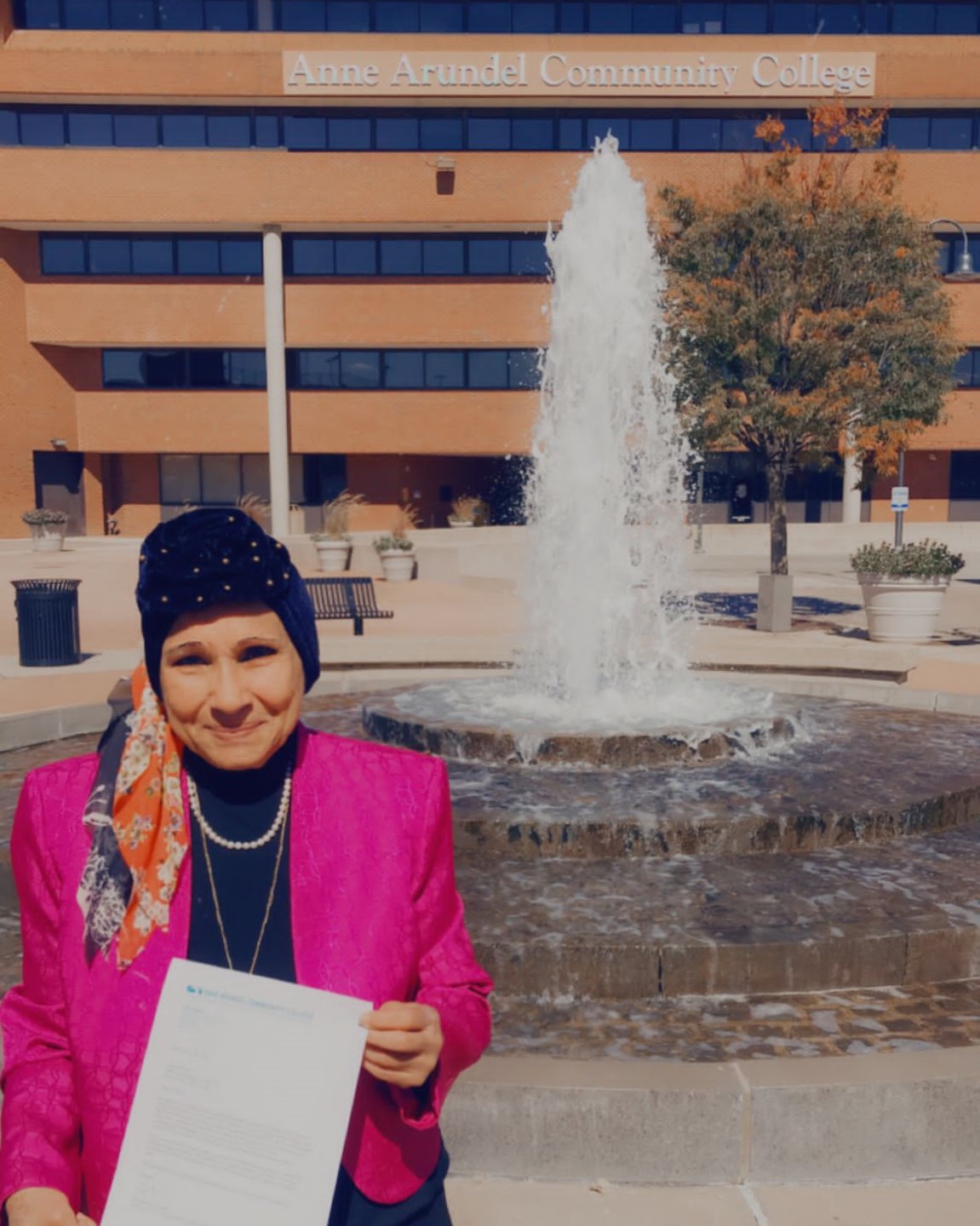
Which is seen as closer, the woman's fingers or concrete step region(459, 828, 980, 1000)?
the woman's fingers

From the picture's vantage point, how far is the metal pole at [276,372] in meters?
36.2

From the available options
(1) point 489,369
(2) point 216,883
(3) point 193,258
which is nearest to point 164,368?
(3) point 193,258

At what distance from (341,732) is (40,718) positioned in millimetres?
2579

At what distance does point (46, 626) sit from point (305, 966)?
11648 millimetres

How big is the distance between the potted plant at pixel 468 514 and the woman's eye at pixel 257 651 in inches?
1261

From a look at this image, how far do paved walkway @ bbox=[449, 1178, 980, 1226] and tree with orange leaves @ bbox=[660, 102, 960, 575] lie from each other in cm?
1479

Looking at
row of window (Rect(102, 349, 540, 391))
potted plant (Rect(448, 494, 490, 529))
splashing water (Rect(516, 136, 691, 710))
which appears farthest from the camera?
row of window (Rect(102, 349, 540, 391))

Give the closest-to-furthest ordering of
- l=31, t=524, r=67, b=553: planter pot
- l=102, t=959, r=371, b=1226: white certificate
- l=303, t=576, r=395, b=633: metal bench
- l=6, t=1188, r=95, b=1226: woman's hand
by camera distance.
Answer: l=102, t=959, r=371, b=1226: white certificate → l=6, t=1188, r=95, b=1226: woman's hand → l=303, t=576, r=395, b=633: metal bench → l=31, t=524, r=67, b=553: planter pot

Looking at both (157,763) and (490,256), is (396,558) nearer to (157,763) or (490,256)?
(490,256)

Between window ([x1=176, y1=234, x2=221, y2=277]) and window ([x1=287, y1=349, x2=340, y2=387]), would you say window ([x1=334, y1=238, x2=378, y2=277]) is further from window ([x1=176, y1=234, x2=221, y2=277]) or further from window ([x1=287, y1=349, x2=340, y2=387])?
window ([x1=176, y1=234, x2=221, y2=277])

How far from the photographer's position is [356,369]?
3800cm

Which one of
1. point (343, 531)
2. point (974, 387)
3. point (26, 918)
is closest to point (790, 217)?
point (343, 531)

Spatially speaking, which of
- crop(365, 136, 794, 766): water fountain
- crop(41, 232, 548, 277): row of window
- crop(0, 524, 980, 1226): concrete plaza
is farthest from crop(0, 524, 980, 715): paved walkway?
crop(41, 232, 548, 277): row of window

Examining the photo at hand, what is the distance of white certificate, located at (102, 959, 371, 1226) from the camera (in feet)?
5.15
